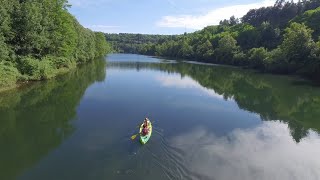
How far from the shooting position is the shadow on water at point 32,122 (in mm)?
20469

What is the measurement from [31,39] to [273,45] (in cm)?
8528

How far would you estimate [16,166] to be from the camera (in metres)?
19.2

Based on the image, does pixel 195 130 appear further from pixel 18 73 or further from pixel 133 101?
pixel 18 73

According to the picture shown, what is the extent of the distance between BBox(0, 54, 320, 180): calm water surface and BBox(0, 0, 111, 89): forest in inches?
113

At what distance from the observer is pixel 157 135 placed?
2641 cm

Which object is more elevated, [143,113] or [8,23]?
[8,23]

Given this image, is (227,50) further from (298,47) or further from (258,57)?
(298,47)

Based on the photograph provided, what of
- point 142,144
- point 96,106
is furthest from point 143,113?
point 142,144

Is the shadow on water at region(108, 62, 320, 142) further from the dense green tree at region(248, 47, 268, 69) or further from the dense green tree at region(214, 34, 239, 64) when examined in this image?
the dense green tree at region(214, 34, 239, 64)

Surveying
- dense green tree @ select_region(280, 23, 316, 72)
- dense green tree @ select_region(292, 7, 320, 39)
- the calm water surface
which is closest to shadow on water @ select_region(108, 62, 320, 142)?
the calm water surface

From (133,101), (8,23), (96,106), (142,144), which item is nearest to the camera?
(142,144)

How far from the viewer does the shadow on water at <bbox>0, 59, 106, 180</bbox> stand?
2047 cm

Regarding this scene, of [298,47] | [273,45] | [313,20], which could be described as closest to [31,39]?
[298,47]

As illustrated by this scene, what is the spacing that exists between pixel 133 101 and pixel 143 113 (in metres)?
6.54
